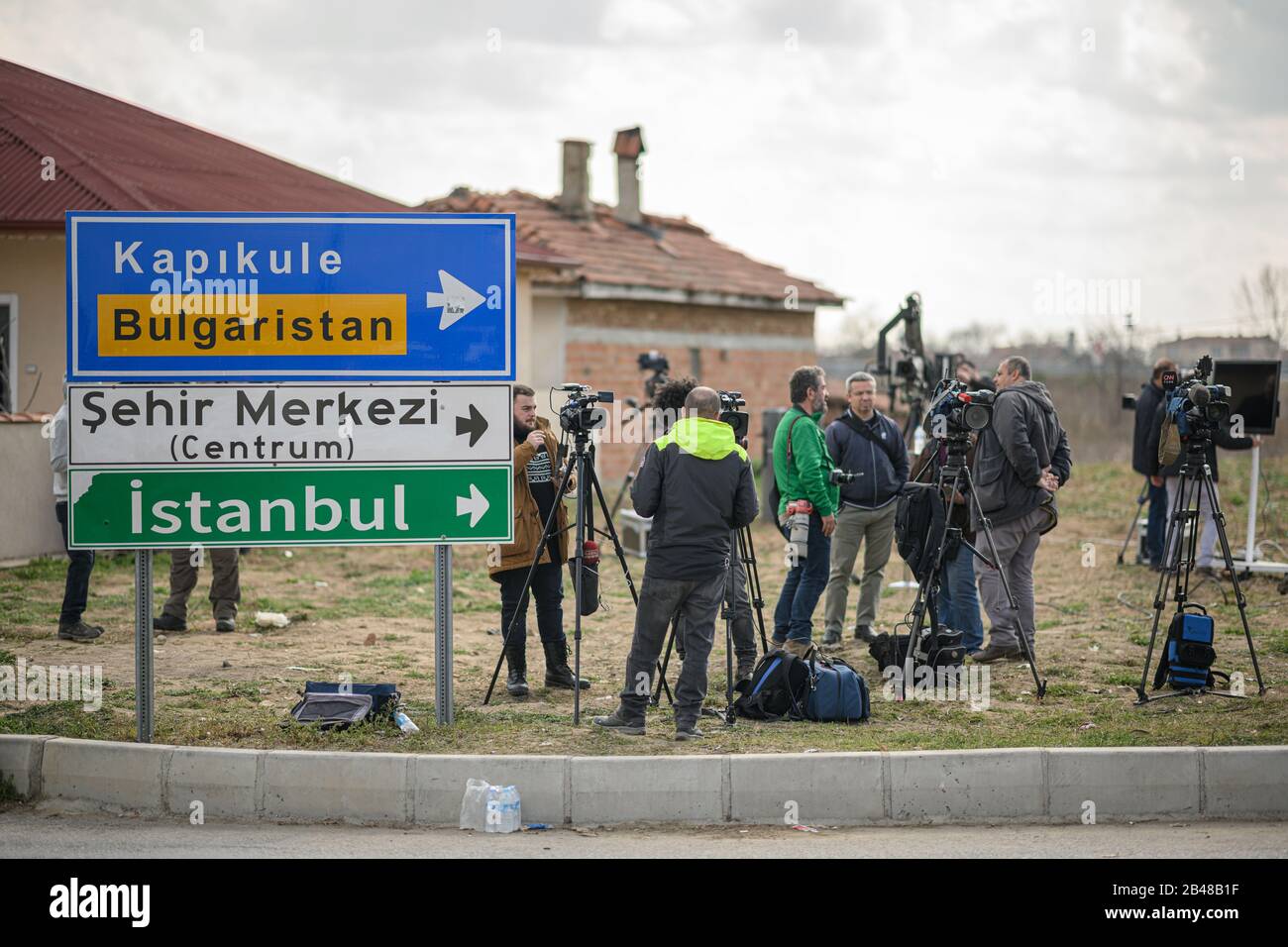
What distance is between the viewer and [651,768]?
23.5ft

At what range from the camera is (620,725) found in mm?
8312

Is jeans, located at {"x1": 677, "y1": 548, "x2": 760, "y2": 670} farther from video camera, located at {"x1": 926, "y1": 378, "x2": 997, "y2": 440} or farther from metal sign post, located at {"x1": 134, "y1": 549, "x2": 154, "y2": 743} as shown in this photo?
metal sign post, located at {"x1": 134, "y1": 549, "x2": 154, "y2": 743}

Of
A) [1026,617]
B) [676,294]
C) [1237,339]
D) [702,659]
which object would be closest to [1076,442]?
[1237,339]

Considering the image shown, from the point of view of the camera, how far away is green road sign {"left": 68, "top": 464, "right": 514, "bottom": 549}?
27.1ft

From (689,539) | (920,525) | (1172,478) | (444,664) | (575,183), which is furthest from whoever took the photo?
(575,183)

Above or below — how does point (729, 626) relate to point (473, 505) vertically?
below

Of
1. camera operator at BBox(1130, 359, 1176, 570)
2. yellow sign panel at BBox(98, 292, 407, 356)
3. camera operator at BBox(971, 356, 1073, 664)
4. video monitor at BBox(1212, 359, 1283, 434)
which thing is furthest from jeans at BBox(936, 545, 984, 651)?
video monitor at BBox(1212, 359, 1283, 434)

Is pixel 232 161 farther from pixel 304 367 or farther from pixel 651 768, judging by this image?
pixel 651 768

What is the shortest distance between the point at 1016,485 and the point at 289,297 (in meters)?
5.16

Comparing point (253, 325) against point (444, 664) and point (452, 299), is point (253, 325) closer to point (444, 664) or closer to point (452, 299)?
point (452, 299)

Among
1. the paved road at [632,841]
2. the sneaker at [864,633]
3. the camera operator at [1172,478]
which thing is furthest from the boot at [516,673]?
the camera operator at [1172,478]

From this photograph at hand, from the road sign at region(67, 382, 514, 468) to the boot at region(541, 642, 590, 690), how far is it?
1798 millimetres

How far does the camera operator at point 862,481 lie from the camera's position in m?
11.2

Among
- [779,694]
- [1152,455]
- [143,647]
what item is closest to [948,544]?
[779,694]
